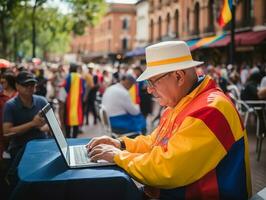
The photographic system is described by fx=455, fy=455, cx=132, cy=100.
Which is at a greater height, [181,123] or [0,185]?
[181,123]

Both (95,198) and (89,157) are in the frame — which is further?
(89,157)

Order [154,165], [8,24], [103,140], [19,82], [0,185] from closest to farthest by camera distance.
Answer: [154,165]
[103,140]
[0,185]
[19,82]
[8,24]

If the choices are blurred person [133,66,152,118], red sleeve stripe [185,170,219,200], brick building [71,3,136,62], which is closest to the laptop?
red sleeve stripe [185,170,219,200]

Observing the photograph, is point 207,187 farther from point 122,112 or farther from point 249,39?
point 249,39

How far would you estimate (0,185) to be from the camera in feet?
14.2

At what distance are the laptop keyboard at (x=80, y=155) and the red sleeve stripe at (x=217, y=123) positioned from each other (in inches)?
30.5

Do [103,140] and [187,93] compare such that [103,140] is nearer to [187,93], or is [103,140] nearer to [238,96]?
[187,93]

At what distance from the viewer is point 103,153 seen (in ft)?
9.56

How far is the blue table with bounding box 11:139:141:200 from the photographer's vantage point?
2.55 m

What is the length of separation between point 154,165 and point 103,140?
0.69 metres

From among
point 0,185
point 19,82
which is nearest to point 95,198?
point 0,185

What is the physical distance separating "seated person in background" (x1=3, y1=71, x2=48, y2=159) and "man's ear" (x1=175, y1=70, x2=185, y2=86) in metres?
2.30

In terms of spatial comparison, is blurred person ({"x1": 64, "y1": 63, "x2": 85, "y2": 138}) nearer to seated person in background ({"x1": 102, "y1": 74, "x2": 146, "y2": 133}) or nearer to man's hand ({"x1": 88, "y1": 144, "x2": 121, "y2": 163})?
seated person in background ({"x1": 102, "y1": 74, "x2": 146, "y2": 133})

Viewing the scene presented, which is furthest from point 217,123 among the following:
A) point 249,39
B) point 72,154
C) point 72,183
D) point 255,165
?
point 249,39
